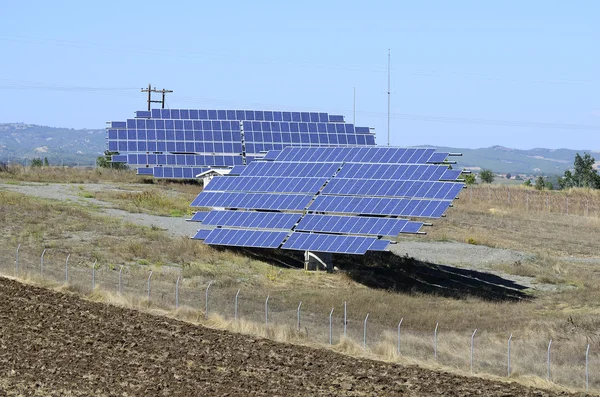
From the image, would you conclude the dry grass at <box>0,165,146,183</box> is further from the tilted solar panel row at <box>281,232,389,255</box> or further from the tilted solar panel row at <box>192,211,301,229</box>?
the tilted solar panel row at <box>281,232,389,255</box>

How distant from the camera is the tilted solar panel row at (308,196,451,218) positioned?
1751 inches

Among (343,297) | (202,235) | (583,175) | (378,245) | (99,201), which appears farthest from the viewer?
(583,175)

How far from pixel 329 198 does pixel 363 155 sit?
4230 mm

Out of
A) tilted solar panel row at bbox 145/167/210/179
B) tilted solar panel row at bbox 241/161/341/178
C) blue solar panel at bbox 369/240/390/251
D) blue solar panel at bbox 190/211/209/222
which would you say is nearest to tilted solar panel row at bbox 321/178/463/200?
tilted solar panel row at bbox 241/161/341/178

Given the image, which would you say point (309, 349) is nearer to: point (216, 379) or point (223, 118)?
point (216, 379)

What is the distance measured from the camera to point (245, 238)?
49312mm

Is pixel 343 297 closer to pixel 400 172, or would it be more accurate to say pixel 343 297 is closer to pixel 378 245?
pixel 378 245

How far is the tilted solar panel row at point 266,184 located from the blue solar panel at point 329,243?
137 inches

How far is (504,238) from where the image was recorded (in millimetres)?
67375

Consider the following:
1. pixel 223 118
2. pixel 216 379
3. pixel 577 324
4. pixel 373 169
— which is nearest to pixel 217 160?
pixel 223 118

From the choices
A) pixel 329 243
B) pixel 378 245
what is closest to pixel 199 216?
pixel 329 243

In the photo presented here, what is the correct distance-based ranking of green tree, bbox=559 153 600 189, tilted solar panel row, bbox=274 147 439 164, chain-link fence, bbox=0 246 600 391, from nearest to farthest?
chain-link fence, bbox=0 246 600 391
tilted solar panel row, bbox=274 147 439 164
green tree, bbox=559 153 600 189

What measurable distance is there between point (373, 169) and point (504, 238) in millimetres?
20264

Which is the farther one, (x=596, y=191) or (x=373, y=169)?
(x=596, y=191)
